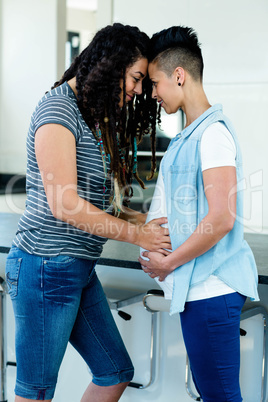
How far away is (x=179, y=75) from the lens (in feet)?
4.16

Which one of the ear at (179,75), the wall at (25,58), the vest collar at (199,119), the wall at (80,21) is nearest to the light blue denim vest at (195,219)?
the vest collar at (199,119)

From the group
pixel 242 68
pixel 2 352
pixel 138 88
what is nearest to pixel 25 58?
pixel 242 68

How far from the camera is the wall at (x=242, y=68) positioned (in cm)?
302

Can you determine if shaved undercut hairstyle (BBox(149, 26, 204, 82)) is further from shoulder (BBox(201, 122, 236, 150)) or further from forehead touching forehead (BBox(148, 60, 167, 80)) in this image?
shoulder (BBox(201, 122, 236, 150))

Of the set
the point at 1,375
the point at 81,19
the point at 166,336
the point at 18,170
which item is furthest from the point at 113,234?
the point at 81,19

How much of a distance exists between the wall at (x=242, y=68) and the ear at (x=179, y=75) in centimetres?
194

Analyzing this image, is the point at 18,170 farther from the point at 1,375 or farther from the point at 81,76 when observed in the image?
the point at 81,76

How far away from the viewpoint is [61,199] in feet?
3.97

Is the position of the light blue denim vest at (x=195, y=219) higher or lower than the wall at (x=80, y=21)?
lower

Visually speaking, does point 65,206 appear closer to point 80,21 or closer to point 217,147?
point 217,147

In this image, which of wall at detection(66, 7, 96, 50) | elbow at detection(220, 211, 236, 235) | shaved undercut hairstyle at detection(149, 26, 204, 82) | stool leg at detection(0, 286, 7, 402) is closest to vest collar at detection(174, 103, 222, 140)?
shaved undercut hairstyle at detection(149, 26, 204, 82)

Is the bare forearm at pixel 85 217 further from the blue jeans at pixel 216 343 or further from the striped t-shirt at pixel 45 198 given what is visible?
the blue jeans at pixel 216 343

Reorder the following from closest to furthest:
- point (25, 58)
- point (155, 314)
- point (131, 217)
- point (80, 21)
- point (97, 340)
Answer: point (97, 340) → point (131, 217) → point (155, 314) → point (25, 58) → point (80, 21)

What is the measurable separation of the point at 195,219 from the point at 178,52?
421mm
